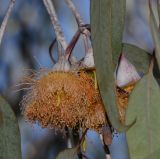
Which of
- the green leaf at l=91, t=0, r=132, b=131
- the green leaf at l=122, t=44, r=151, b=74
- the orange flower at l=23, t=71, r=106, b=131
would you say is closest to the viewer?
the green leaf at l=91, t=0, r=132, b=131

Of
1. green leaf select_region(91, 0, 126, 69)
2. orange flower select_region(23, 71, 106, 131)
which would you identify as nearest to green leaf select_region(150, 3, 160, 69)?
green leaf select_region(91, 0, 126, 69)

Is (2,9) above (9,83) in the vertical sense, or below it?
above

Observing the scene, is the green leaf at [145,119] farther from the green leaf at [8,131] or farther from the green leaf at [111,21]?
the green leaf at [8,131]

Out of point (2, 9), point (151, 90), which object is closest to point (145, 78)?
point (151, 90)

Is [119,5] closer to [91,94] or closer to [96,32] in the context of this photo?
[96,32]

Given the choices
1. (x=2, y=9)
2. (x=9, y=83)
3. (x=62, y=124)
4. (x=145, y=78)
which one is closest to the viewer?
(x=145, y=78)

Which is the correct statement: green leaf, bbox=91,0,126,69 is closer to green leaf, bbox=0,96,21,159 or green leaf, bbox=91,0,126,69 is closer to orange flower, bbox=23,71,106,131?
orange flower, bbox=23,71,106,131

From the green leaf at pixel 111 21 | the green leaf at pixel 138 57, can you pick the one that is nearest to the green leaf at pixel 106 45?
the green leaf at pixel 111 21

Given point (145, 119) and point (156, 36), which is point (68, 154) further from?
point (156, 36)
